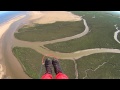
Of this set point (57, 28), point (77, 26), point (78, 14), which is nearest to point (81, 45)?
point (57, 28)

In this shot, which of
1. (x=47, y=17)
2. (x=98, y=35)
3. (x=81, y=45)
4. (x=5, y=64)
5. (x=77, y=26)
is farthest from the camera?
(x=47, y=17)

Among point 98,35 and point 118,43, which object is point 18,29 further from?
point 118,43

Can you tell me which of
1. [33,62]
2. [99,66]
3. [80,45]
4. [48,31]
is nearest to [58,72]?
[33,62]

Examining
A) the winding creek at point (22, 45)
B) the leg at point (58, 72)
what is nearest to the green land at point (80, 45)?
the winding creek at point (22, 45)

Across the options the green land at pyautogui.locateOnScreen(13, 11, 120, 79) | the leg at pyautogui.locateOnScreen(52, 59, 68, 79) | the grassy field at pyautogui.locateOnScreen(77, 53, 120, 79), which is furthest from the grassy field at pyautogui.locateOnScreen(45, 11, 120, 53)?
the leg at pyautogui.locateOnScreen(52, 59, 68, 79)
